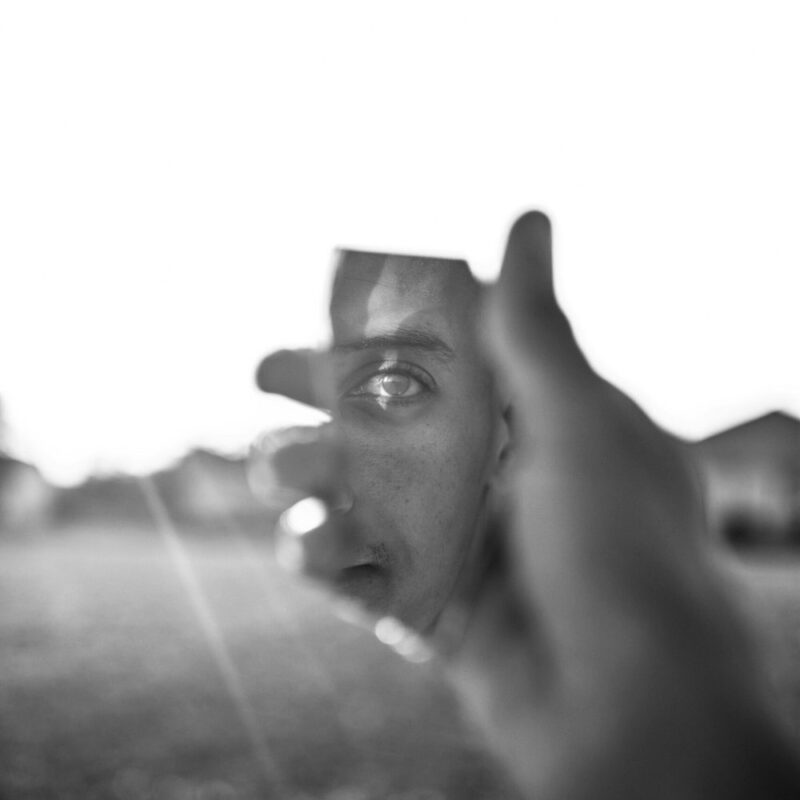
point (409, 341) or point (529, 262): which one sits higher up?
point (529, 262)

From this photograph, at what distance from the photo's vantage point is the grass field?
2.54 metres

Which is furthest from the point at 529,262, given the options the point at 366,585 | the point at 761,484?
the point at 761,484

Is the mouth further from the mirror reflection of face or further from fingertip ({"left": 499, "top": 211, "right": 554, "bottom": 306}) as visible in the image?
fingertip ({"left": 499, "top": 211, "right": 554, "bottom": 306})

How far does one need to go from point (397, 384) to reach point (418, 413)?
4 cm

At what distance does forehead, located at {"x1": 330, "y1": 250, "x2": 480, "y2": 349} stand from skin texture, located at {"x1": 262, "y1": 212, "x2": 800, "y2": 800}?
0.25 m

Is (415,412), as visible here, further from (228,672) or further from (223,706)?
(228,672)

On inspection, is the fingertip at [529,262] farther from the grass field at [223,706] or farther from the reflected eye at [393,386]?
the grass field at [223,706]

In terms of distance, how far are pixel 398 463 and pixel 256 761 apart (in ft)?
7.64

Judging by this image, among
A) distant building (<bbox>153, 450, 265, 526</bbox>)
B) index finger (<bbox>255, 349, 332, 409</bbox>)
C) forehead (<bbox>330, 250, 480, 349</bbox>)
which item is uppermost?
forehead (<bbox>330, 250, 480, 349</bbox>)

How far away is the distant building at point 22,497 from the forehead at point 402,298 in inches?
117

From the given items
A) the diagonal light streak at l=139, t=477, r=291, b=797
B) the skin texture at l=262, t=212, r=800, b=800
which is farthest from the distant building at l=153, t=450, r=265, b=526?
the skin texture at l=262, t=212, r=800, b=800

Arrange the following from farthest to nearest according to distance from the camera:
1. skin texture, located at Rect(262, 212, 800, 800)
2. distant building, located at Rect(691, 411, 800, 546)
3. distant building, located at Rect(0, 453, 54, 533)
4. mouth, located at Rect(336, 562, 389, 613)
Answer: distant building, located at Rect(691, 411, 800, 546), distant building, located at Rect(0, 453, 54, 533), mouth, located at Rect(336, 562, 389, 613), skin texture, located at Rect(262, 212, 800, 800)

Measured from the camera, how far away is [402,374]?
79 centimetres

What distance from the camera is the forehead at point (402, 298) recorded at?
79 centimetres
